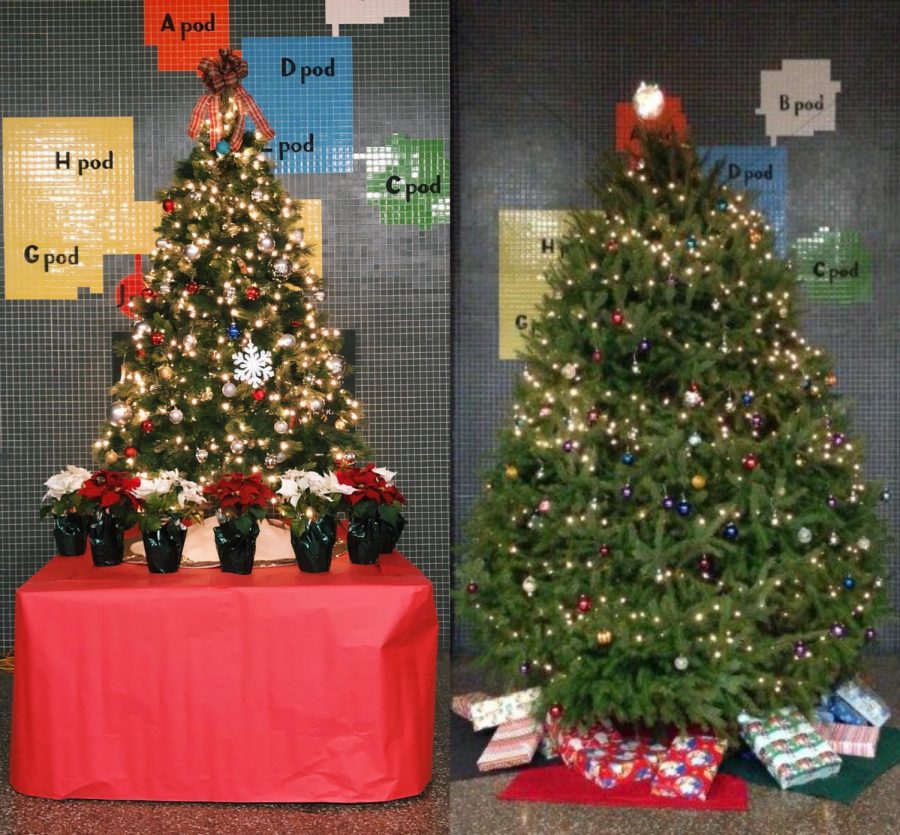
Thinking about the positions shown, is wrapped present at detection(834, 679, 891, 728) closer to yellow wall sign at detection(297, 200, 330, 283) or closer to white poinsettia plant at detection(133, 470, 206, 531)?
white poinsettia plant at detection(133, 470, 206, 531)

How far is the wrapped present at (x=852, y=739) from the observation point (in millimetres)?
3855

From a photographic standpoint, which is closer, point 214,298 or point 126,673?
point 126,673

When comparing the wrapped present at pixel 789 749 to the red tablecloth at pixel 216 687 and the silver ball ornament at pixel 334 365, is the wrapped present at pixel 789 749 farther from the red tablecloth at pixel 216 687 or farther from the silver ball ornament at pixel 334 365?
the silver ball ornament at pixel 334 365

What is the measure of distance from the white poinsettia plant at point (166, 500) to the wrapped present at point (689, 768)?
1.63 meters

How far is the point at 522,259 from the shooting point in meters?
5.20

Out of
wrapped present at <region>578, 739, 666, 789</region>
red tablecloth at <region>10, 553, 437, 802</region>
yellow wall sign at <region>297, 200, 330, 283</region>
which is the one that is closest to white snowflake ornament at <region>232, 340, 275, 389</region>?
red tablecloth at <region>10, 553, 437, 802</region>

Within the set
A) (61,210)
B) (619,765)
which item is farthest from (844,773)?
(61,210)

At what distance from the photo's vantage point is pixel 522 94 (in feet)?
17.0

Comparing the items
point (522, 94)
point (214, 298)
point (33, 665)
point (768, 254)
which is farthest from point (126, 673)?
point (522, 94)

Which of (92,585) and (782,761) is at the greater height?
(92,585)

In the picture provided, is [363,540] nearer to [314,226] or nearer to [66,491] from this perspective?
[66,491]

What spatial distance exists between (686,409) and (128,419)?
1.85 m

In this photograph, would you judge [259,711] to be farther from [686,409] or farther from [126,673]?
[686,409]

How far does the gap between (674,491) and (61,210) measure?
2965mm
